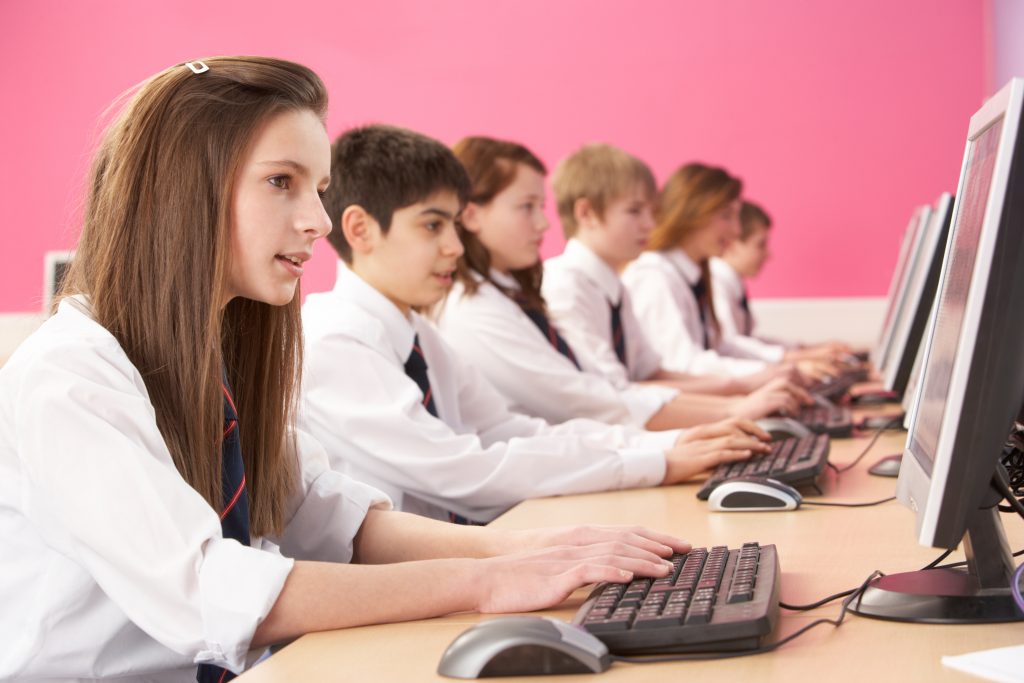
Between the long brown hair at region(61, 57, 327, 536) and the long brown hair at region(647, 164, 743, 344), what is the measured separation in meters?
3.18

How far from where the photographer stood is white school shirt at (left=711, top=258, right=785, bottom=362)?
455 cm

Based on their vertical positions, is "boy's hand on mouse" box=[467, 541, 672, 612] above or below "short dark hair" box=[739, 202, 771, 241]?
above

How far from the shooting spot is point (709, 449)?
185 centimetres

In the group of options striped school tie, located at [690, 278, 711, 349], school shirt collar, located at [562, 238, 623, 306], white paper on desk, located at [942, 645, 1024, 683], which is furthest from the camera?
striped school tie, located at [690, 278, 711, 349]

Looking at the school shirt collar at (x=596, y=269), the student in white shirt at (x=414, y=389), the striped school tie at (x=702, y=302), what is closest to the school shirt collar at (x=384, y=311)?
the student in white shirt at (x=414, y=389)

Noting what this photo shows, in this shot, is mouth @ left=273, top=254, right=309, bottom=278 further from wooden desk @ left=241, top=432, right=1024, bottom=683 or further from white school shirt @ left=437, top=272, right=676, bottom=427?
white school shirt @ left=437, top=272, right=676, bottom=427

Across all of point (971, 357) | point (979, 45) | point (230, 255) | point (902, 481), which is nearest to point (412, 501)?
point (230, 255)

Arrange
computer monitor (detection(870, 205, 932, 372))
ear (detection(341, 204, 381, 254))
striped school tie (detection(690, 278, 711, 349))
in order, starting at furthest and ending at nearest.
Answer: striped school tie (detection(690, 278, 711, 349))
computer monitor (detection(870, 205, 932, 372))
ear (detection(341, 204, 381, 254))

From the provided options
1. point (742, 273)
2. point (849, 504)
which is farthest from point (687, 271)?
point (849, 504)

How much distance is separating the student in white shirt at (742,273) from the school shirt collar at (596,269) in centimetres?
129

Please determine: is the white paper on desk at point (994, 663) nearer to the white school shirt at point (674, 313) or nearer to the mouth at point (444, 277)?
the mouth at point (444, 277)

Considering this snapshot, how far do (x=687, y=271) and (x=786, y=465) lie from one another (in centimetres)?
256

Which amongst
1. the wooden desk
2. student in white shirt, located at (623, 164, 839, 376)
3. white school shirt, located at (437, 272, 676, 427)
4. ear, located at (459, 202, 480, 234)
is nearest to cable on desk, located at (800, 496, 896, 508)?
the wooden desk

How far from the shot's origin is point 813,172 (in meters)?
4.97
